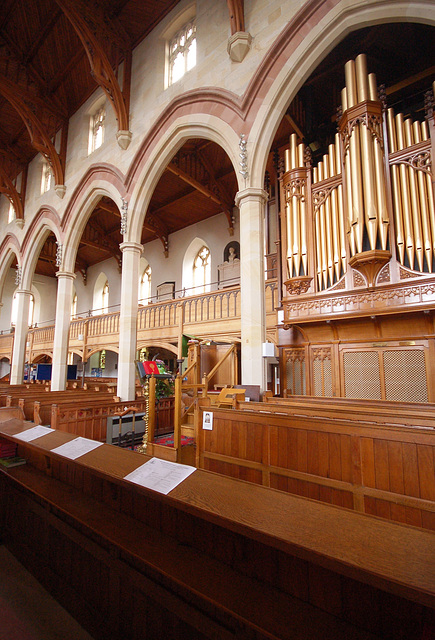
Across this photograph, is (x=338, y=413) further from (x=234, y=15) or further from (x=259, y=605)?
(x=234, y=15)

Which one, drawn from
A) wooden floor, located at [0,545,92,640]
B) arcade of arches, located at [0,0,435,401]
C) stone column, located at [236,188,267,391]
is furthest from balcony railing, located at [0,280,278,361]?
wooden floor, located at [0,545,92,640]

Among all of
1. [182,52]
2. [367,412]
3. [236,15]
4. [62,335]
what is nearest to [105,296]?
[62,335]

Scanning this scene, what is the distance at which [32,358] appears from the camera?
599 inches

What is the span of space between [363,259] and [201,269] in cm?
811

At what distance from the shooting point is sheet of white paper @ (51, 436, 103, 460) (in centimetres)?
177

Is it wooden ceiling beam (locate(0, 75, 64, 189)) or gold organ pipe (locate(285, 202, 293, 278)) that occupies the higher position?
wooden ceiling beam (locate(0, 75, 64, 189))

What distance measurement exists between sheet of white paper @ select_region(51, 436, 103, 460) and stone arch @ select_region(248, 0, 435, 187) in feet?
13.9

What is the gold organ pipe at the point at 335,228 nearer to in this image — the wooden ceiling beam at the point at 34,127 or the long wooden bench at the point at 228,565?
the long wooden bench at the point at 228,565

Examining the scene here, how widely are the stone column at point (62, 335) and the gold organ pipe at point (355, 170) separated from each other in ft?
24.2

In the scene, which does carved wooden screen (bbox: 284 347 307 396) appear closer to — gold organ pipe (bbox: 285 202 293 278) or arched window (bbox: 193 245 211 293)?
gold organ pipe (bbox: 285 202 293 278)

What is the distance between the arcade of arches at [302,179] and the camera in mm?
4414

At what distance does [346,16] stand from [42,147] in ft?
26.7

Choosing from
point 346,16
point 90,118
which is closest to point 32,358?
point 90,118

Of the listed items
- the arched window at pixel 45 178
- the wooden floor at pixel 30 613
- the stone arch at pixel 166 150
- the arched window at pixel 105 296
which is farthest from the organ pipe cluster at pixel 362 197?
the arched window at pixel 105 296
